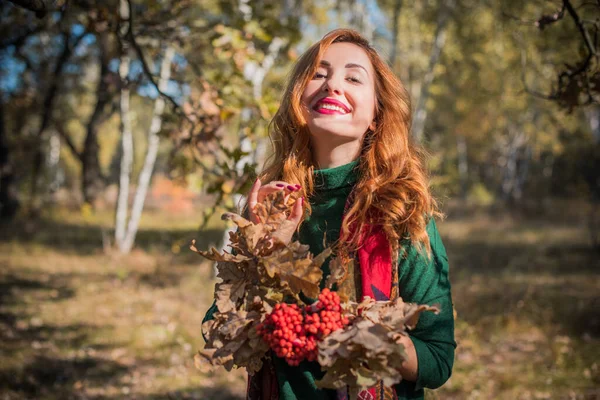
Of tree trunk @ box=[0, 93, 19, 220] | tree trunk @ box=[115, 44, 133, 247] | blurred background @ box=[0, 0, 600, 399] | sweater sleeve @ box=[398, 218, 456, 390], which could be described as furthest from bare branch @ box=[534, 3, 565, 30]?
tree trunk @ box=[0, 93, 19, 220]

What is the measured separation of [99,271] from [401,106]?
27.4 ft

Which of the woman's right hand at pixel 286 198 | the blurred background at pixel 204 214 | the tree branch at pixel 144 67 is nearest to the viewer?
the woman's right hand at pixel 286 198

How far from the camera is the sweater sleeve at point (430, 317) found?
57.5 inches

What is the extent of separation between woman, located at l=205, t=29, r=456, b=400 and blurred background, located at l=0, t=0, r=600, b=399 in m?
0.57

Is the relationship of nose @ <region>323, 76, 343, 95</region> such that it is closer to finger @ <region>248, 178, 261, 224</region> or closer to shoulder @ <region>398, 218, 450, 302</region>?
finger @ <region>248, 178, 261, 224</region>

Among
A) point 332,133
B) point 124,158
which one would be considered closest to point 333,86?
point 332,133

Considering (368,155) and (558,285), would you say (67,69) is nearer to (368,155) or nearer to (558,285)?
(558,285)

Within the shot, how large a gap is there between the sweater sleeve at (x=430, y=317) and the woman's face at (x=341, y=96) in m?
0.45

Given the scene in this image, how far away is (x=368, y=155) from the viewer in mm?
1761

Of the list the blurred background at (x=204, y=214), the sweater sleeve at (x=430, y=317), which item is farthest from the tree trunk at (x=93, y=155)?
the sweater sleeve at (x=430, y=317)

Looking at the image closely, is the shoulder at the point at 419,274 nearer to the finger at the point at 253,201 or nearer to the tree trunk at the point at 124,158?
the finger at the point at 253,201

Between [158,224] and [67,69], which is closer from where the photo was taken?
[67,69]

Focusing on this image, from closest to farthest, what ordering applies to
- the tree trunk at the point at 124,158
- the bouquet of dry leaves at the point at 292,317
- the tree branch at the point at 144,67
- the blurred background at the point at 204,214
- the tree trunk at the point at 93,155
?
the bouquet of dry leaves at the point at 292,317 → the tree branch at the point at 144,67 → the blurred background at the point at 204,214 → the tree trunk at the point at 124,158 → the tree trunk at the point at 93,155

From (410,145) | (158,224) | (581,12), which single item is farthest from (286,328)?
(158,224)
